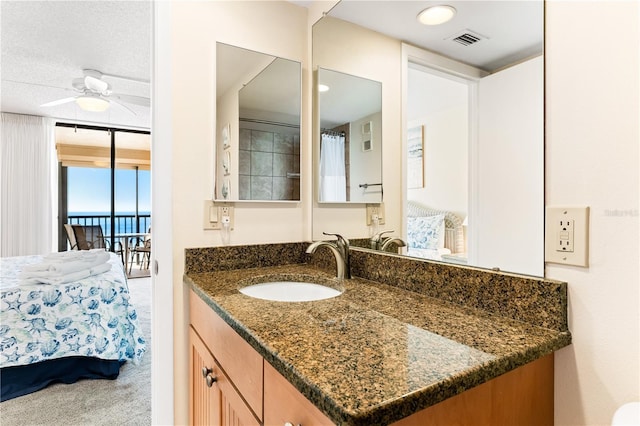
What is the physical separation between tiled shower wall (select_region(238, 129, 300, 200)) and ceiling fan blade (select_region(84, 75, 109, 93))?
2.41 meters

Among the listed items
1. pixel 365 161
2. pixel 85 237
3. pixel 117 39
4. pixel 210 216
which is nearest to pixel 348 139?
pixel 365 161

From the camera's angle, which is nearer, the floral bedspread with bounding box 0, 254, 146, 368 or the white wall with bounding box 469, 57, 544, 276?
the white wall with bounding box 469, 57, 544, 276

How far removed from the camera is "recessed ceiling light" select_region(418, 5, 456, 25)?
3.53 feet

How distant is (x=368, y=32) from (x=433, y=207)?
2.60 ft

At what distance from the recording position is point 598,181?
→ 0.71m

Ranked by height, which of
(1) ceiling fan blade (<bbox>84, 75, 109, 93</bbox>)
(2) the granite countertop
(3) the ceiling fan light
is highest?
(1) ceiling fan blade (<bbox>84, 75, 109, 93</bbox>)

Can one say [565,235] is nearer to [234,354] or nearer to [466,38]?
[466,38]

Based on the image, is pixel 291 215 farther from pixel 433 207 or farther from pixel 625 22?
pixel 625 22

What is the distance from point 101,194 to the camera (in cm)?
548

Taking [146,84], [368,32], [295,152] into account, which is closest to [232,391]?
[295,152]

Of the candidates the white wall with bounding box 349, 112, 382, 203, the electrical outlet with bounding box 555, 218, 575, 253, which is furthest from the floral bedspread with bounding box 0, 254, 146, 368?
the electrical outlet with bounding box 555, 218, 575, 253

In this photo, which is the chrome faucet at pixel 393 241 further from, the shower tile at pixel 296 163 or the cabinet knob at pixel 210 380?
the cabinet knob at pixel 210 380

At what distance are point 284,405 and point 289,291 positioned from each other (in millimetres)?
768

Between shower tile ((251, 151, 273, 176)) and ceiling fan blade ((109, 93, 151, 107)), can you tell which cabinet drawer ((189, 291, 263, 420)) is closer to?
shower tile ((251, 151, 273, 176))
